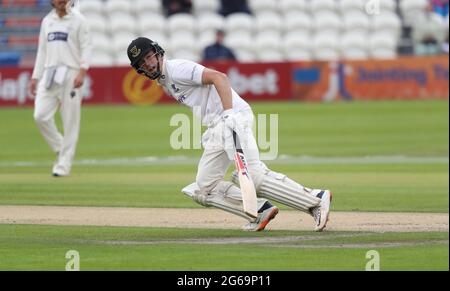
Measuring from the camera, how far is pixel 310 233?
9.34 m

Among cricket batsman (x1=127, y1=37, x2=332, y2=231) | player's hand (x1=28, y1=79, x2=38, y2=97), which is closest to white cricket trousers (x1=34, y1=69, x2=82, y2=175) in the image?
player's hand (x1=28, y1=79, x2=38, y2=97)

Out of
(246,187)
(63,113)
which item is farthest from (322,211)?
(63,113)

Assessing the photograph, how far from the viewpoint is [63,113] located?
1491 centimetres

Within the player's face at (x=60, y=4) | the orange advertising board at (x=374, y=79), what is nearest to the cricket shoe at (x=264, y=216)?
the player's face at (x=60, y=4)

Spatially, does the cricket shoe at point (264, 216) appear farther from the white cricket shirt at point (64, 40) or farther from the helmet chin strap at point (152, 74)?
the white cricket shirt at point (64, 40)

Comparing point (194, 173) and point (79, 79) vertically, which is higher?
point (79, 79)

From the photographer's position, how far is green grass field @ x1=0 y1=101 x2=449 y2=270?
26.2ft

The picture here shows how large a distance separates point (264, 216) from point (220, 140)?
2.41 feet

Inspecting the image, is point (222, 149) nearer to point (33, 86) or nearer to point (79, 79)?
point (79, 79)

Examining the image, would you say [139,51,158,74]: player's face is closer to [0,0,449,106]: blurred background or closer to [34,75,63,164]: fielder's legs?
[34,75,63,164]: fielder's legs

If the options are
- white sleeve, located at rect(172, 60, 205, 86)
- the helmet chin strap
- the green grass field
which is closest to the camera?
the green grass field

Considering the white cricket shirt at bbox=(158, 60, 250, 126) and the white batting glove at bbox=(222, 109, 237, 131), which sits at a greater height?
the white cricket shirt at bbox=(158, 60, 250, 126)

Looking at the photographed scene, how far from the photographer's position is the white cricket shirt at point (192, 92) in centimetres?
928
